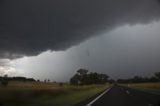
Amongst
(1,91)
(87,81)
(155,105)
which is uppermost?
(87,81)

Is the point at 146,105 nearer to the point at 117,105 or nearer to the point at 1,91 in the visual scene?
A: the point at 117,105

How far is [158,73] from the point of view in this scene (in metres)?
198

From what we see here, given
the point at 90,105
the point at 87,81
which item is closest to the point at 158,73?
the point at 87,81

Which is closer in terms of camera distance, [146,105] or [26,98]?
[146,105]

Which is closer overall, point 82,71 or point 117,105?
point 117,105

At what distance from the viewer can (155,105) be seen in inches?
625

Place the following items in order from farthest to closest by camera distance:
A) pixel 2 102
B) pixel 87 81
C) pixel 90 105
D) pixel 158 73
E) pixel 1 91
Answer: pixel 158 73, pixel 87 81, pixel 90 105, pixel 1 91, pixel 2 102

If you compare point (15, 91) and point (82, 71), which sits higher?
point (82, 71)

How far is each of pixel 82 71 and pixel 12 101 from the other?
583 ft

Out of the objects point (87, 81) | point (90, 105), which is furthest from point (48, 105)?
point (87, 81)

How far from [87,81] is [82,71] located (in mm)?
12321

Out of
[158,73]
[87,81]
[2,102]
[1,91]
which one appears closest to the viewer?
[2,102]

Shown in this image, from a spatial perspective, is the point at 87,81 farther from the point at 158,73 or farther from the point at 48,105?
the point at 48,105

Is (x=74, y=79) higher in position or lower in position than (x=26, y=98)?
higher
